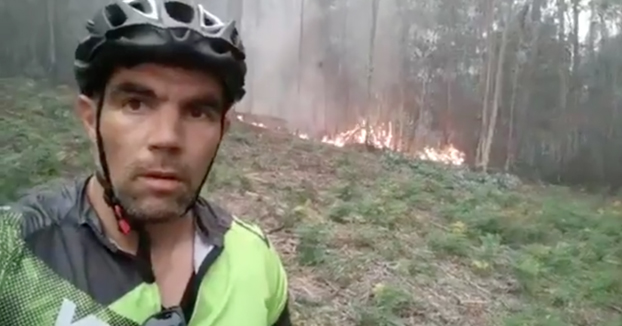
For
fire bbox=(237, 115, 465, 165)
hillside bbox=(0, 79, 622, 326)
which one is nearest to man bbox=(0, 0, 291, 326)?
hillside bbox=(0, 79, 622, 326)

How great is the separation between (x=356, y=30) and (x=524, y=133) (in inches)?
170

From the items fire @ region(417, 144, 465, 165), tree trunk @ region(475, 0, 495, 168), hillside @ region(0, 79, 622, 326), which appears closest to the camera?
hillside @ region(0, 79, 622, 326)

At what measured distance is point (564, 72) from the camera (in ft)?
42.4

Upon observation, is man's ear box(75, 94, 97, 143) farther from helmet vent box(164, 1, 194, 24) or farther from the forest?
the forest

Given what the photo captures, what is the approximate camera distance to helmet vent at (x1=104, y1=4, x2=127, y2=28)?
0.90m

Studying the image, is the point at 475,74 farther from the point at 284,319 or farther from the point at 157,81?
the point at 157,81

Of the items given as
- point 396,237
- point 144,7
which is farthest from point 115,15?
point 396,237

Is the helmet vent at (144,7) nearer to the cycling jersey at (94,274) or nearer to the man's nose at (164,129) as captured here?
the man's nose at (164,129)

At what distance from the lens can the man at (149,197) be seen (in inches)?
31.5

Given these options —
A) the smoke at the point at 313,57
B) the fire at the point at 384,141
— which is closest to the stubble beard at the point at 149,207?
the fire at the point at 384,141

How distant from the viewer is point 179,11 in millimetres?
947

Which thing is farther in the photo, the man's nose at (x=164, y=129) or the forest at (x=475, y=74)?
the forest at (x=475, y=74)

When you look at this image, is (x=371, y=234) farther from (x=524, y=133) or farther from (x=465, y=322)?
(x=524, y=133)

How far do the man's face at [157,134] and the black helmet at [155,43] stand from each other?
16 mm
